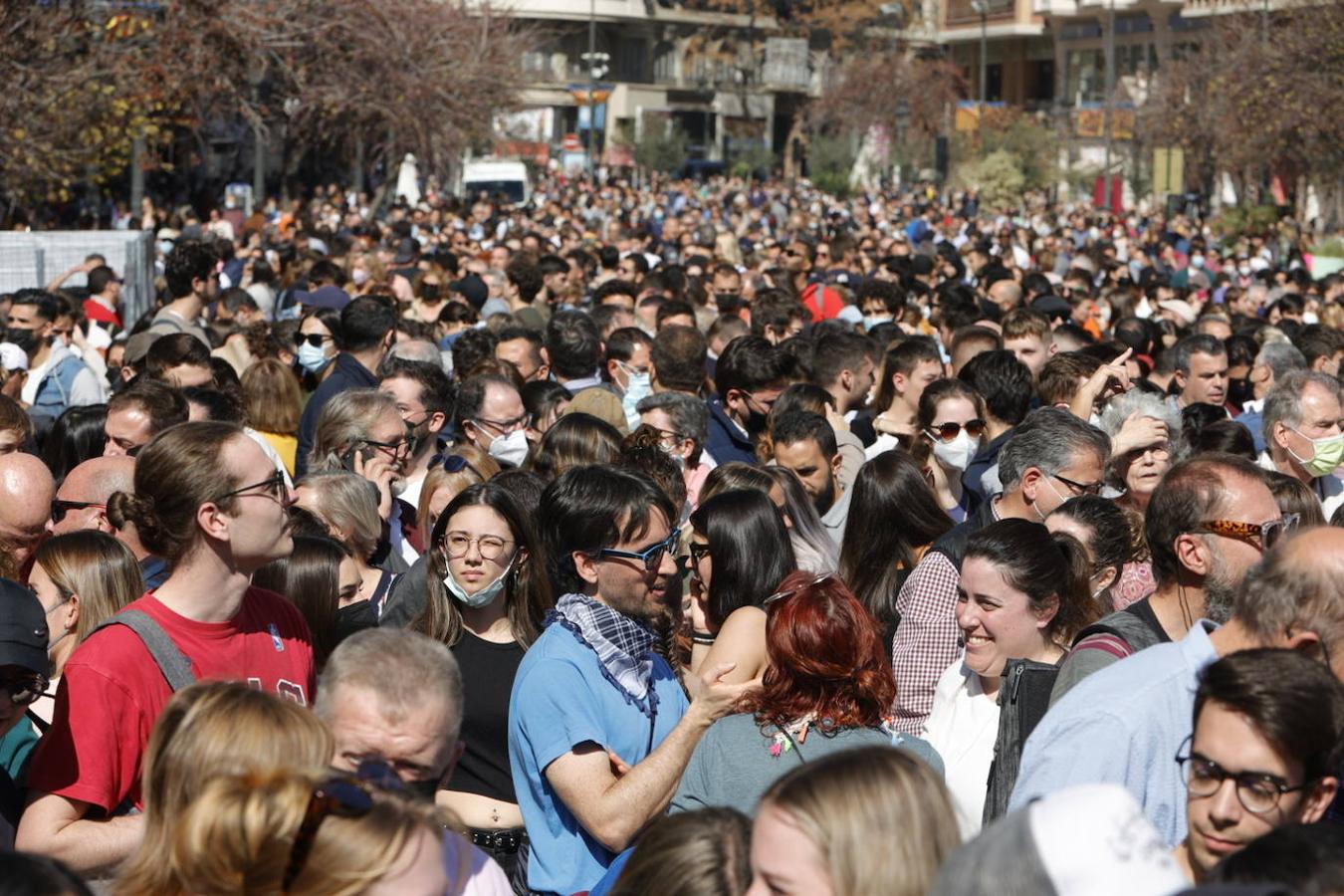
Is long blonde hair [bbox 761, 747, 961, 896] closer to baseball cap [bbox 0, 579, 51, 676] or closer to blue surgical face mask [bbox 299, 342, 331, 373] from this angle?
baseball cap [bbox 0, 579, 51, 676]

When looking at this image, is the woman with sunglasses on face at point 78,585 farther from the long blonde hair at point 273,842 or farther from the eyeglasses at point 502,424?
the eyeglasses at point 502,424

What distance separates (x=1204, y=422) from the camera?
27.5 ft

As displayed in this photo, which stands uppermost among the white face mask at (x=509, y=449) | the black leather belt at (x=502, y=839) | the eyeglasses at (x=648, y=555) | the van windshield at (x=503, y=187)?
the van windshield at (x=503, y=187)

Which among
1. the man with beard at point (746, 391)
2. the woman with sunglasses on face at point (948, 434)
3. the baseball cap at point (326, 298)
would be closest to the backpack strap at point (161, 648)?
the woman with sunglasses on face at point (948, 434)

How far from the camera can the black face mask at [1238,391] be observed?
10.5 m

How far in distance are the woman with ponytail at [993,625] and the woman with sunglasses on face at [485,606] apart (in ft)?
3.83

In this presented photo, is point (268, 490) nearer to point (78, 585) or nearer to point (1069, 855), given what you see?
point (78, 585)

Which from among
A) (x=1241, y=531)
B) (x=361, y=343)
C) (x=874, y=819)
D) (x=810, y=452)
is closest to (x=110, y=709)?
(x=874, y=819)

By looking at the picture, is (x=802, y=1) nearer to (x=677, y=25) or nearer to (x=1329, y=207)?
(x=677, y=25)

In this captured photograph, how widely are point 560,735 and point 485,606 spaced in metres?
0.88

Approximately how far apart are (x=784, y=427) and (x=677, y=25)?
Result: 3280 inches

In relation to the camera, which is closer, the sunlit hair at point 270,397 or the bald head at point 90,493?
the bald head at point 90,493

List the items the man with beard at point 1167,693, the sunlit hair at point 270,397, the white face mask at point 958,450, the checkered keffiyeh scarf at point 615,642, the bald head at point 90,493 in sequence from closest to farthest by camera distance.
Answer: the man with beard at point 1167,693 < the checkered keffiyeh scarf at point 615,642 < the bald head at point 90,493 < the white face mask at point 958,450 < the sunlit hair at point 270,397

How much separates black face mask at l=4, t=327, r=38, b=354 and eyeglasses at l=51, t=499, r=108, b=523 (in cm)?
431
